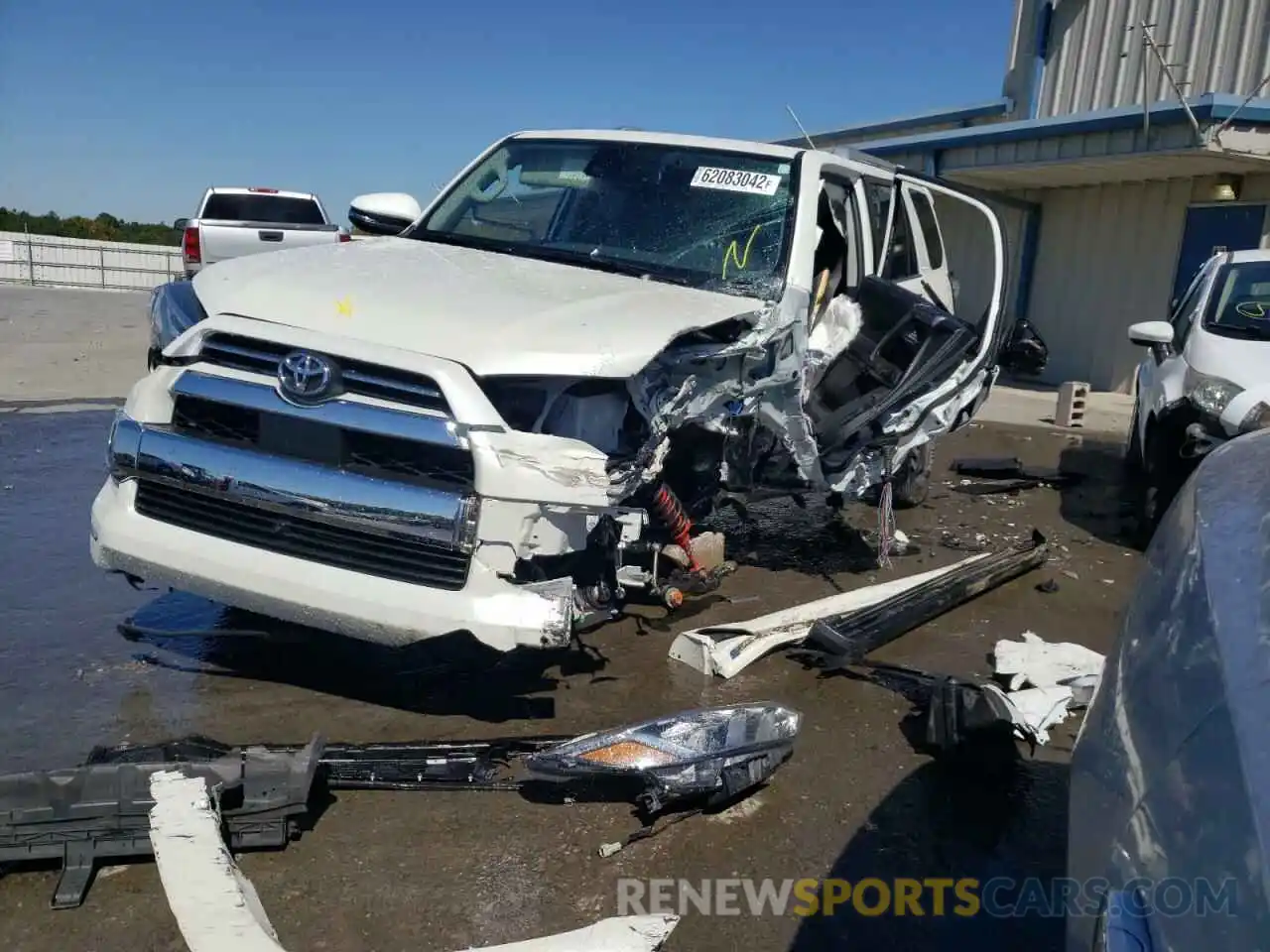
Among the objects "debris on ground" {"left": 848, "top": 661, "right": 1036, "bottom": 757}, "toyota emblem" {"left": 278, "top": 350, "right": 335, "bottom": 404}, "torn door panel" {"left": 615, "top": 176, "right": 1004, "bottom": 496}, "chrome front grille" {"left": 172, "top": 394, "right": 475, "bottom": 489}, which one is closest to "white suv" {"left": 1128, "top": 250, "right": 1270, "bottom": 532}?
"torn door panel" {"left": 615, "top": 176, "right": 1004, "bottom": 496}

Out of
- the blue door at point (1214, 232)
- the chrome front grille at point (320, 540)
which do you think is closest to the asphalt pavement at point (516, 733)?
the chrome front grille at point (320, 540)

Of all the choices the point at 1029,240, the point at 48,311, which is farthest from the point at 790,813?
the point at 48,311

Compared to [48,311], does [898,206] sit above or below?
above

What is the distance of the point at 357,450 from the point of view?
3312 millimetres

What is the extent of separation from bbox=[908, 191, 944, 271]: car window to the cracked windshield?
6.84ft

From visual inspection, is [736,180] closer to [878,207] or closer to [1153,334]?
[878,207]

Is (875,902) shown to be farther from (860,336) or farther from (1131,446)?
(1131,446)

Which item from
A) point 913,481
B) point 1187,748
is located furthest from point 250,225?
point 1187,748

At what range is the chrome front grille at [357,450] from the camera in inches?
128

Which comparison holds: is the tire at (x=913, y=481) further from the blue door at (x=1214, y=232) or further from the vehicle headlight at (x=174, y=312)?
the blue door at (x=1214, y=232)

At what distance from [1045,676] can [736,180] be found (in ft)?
8.56

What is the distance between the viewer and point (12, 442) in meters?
7.41

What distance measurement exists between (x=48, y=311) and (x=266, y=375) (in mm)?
16962

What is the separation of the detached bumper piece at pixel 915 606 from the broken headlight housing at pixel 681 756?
1036 millimetres
